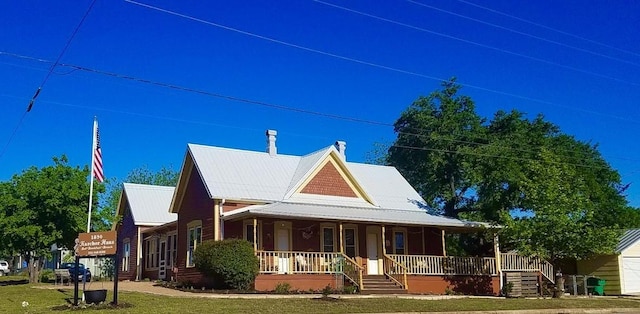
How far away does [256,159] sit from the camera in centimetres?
3444

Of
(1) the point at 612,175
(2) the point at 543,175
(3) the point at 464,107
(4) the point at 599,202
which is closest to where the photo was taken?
(2) the point at 543,175

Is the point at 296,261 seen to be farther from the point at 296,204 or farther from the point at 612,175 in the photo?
the point at 612,175

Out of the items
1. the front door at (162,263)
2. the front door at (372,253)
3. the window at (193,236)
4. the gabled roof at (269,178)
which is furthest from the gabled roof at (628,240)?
the front door at (162,263)

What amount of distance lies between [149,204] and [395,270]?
18.4 meters

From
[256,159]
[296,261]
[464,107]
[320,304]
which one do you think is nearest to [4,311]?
[320,304]

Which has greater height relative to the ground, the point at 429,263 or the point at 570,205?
the point at 570,205

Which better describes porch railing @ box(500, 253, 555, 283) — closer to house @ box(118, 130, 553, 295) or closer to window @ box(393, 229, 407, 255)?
house @ box(118, 130, 553, 295)

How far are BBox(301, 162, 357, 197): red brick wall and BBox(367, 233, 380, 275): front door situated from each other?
7.70 ft

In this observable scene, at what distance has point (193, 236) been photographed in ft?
106

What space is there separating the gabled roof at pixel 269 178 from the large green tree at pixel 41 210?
30.2ft

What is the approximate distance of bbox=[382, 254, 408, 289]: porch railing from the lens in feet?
97.6

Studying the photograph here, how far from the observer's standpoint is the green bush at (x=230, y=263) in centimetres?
2591

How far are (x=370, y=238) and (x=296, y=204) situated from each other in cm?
464

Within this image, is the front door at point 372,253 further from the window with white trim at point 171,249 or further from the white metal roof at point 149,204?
the white metal roof at point 149,204
